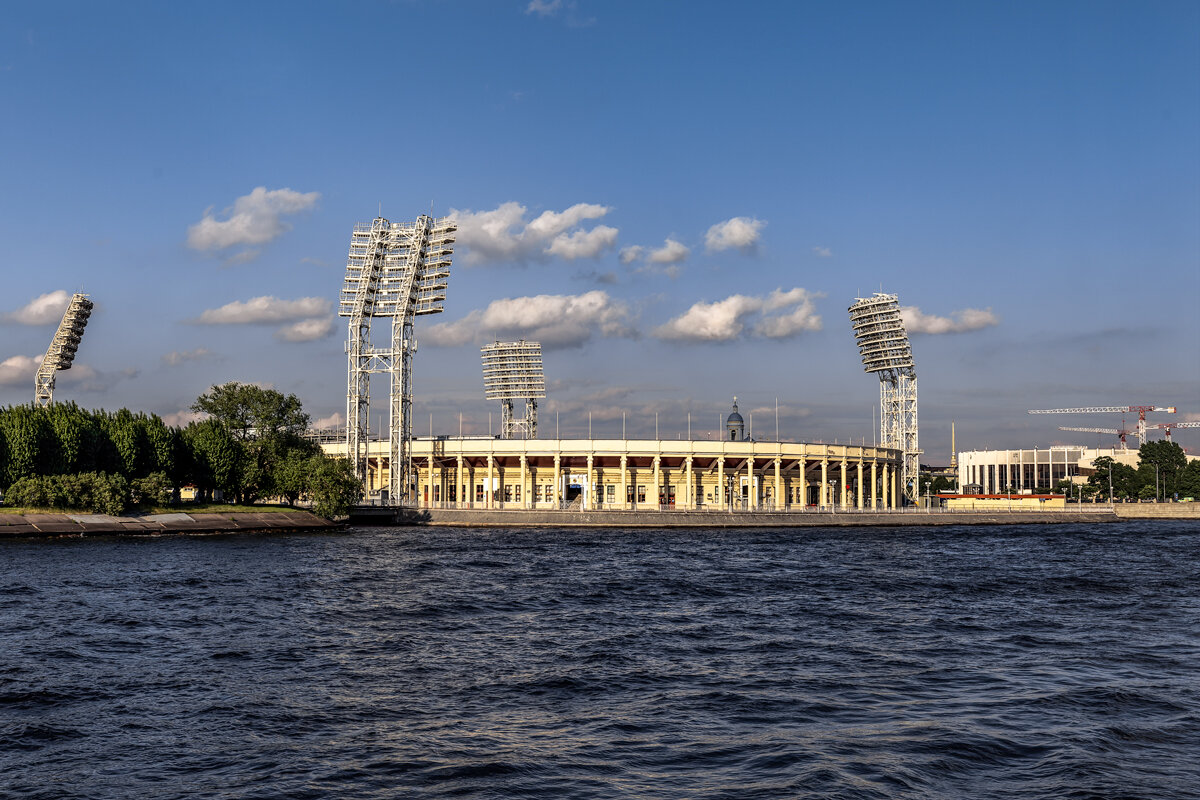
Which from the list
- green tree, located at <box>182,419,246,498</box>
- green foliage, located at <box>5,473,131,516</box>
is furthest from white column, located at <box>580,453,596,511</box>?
green foliage, located at <box>5,473,131,516</box>

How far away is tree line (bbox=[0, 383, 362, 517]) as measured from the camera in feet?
296

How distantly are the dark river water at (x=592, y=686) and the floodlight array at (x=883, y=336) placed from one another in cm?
12352

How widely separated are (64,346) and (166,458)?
7436 cm

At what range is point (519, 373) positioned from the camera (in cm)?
18912

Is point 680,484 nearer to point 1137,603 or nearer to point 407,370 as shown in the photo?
Answer: point 407,370

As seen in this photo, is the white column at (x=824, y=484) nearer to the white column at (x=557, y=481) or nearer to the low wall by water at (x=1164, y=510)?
the white column at (x=557, y=481)

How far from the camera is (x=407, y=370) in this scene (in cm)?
12544

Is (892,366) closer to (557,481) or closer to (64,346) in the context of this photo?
(557,481)

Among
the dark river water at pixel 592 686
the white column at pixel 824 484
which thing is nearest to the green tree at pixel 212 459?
the dark river water at pixel 592 686

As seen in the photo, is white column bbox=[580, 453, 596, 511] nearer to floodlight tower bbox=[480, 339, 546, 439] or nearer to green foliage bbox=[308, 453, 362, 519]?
green foliage bbox=[308, 453, 362, 519]

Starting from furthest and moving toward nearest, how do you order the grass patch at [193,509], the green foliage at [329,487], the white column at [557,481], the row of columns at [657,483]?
the row of columns at [657,483], the white column at [557,481], the green foliage at [329,487], the grass patch at [193,509]

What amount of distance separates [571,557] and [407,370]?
63.3m

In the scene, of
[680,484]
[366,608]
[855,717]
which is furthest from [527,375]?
[855,717]

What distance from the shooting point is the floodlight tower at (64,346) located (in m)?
163
